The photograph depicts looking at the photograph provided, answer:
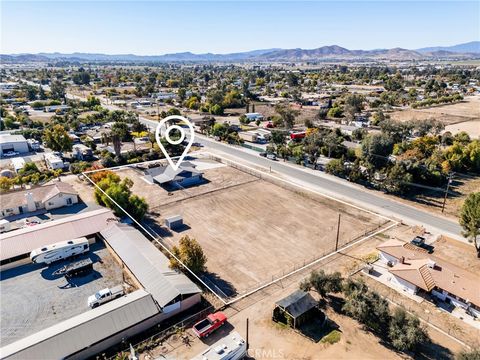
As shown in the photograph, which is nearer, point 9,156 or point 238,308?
point 238,308

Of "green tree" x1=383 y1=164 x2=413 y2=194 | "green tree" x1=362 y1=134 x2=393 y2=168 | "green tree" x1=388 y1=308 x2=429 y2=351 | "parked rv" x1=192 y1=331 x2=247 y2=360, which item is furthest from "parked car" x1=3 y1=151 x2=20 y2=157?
"green tree" x1=388 y1=308 x2=429 y2=351

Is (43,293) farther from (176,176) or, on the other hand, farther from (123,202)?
(176,176)

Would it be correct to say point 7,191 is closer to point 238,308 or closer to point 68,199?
point 68,199

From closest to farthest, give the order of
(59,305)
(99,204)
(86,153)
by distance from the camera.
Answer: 1. (59,305)
2. (99,204)
3. (86,153)

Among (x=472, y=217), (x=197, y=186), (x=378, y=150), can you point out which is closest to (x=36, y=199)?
(x=197, y=186)

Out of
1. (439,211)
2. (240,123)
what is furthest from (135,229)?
(240,123)

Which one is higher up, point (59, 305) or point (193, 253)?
point (193, 253)

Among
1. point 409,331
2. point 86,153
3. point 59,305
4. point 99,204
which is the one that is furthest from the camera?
point 86,153

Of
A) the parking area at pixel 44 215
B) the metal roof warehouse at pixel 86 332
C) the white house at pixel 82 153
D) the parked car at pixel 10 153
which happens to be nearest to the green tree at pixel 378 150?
the metal roof warehouse at pixel 86 332
